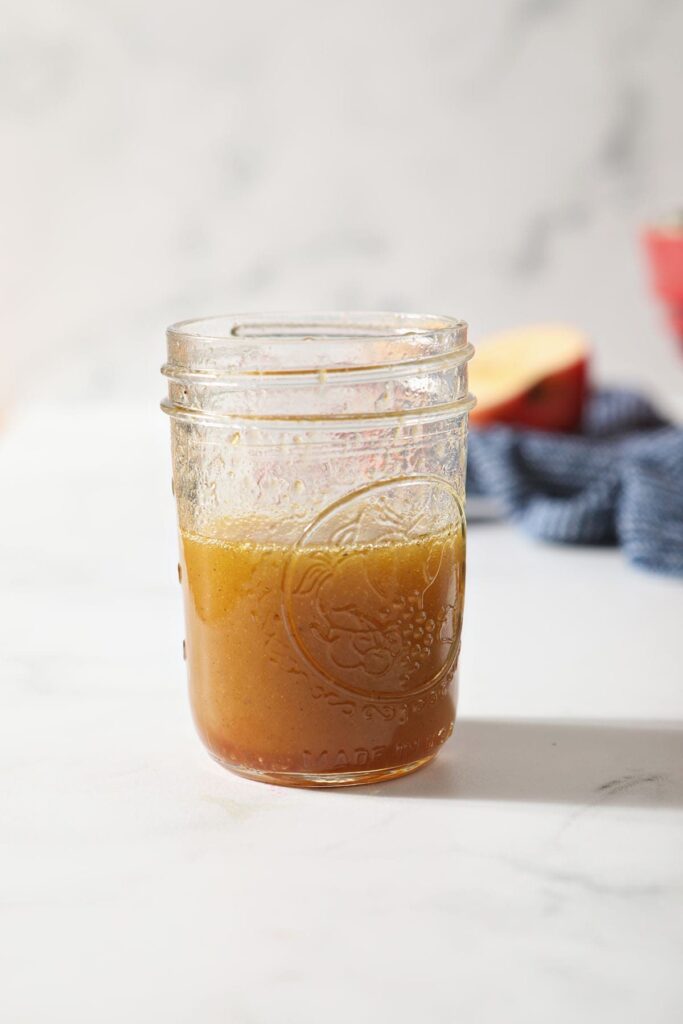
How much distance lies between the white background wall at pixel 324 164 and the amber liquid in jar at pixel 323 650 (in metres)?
1.34

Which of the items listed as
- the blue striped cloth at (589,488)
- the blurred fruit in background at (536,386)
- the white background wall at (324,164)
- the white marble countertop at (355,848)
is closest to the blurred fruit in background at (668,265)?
the blurred fruit in background at (536,386)

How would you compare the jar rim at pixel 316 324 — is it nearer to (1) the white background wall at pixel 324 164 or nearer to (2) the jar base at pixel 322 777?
(2) the jar base at pixel 322 777

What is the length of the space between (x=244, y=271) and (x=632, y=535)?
103 cm

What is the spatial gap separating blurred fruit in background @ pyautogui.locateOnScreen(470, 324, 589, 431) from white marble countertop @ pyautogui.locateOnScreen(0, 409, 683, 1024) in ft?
1.57

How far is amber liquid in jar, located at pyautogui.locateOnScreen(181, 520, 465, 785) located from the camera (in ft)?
2.17

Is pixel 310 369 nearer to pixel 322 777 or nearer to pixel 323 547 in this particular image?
pixel 323 547

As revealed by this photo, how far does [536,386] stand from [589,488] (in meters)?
0.26

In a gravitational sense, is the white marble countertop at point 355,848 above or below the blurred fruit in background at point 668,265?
below

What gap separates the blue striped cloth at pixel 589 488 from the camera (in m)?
1.12

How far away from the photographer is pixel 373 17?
1.86m

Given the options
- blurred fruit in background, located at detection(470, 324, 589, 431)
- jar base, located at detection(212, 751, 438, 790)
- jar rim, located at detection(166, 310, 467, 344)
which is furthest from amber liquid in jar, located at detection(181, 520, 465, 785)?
blurred fruit in background, located at detection(470, 324, 589, 431)

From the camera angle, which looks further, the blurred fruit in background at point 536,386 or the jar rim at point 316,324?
the blurred fruit in background at point 536,386

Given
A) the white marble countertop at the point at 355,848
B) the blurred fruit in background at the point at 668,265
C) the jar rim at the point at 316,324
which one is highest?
the jar rim at the point at 316,324

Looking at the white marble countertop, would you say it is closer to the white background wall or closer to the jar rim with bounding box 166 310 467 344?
the jar rim with bounding box 166 310 467 344
